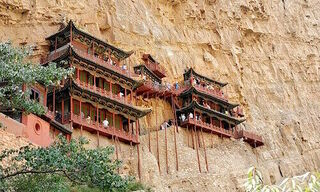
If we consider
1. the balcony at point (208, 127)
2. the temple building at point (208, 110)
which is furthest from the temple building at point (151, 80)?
the balcony at point (208, 127)

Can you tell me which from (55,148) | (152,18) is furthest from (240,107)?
(55,148)

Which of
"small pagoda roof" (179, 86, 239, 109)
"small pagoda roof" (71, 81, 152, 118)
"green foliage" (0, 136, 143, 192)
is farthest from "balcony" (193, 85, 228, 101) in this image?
"green foliage" (0, 136, 143, 192)

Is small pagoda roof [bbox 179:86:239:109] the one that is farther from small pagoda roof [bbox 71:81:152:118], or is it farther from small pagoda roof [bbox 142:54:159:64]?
small pagoda roof [bbox 71:81:152:118]

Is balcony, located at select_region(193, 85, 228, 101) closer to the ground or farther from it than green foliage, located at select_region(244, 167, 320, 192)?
farther from it

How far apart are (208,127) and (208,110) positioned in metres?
1.99

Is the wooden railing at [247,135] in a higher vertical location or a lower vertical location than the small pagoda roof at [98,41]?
lower

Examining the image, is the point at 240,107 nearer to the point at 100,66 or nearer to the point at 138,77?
the point at 138,77

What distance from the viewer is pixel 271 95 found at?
49.5 meters

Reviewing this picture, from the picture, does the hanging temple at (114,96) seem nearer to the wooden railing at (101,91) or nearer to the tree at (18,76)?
the wooden railing at (101,91)

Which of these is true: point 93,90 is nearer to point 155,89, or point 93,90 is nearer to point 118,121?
point 118,121

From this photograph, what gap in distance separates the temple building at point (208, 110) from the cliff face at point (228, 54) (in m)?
1.02

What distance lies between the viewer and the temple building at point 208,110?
4112 cm

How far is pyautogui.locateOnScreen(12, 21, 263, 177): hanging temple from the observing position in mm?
32312

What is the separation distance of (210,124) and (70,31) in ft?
44.0
